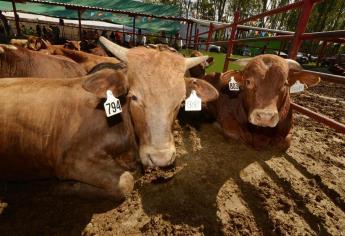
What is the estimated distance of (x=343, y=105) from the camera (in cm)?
730

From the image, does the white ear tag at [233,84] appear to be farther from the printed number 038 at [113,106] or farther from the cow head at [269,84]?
the printed number 038 at [113,106]

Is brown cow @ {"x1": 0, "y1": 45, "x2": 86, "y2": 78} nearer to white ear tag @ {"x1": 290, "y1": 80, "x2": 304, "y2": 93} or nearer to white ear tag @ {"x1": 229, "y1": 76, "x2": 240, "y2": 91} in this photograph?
white ear tag @ {"x1": 229, "y1": 76, "x2": 240, "y2": 91}

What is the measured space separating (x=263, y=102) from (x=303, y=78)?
83cm

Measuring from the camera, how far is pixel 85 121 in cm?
267

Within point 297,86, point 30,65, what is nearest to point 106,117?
point 30,65

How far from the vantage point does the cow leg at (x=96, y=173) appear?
8.42 feet

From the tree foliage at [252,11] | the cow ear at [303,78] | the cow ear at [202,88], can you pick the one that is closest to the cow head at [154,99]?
the cow ear at [202,88]

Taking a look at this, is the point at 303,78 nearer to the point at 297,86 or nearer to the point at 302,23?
the point at 297,86

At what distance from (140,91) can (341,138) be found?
4.16 metres

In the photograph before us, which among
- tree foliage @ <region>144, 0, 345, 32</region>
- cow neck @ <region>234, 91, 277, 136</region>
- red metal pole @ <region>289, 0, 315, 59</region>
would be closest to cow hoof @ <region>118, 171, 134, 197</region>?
cow neck @ <region>234, 91, 277, 136</region>

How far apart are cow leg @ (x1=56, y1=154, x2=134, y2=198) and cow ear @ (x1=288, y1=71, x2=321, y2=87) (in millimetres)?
2631

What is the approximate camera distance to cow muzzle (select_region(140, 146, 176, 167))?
6.82ft

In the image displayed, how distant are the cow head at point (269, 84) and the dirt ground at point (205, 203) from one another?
756 millimetres

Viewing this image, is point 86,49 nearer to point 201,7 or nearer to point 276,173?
point 276,173
